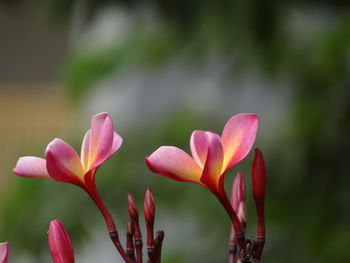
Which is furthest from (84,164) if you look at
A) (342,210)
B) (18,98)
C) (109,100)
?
(18,98)

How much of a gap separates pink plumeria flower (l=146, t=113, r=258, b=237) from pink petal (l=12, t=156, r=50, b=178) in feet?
0.16

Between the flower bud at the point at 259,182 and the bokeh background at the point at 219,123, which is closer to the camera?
the flower bud at the point at 259,182

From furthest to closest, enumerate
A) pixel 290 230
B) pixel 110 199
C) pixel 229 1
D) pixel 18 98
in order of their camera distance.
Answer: pixel 18 98
pixel 110 199
pixel 290 230
pixel 229 1

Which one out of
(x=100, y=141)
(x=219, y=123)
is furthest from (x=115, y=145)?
(x=219, y=123)

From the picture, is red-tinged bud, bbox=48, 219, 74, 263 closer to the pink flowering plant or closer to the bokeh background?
the pink flowering plant

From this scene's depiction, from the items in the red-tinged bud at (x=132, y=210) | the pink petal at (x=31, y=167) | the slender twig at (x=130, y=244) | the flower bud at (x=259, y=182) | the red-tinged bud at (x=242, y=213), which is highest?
the pink petal at (x=31, y=167)

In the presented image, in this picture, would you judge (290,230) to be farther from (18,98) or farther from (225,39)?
(18,98)

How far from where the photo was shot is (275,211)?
48.9 inches

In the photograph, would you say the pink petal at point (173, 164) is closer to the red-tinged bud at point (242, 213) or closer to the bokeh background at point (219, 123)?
the red-tinged bud at point (242, 213)

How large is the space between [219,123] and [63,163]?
1.16m

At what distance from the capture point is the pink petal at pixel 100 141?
29 cm

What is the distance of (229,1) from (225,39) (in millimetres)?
116

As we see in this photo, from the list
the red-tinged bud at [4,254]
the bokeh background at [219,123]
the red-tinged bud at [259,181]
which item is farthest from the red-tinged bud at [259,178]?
the bokeh background at [219,123]

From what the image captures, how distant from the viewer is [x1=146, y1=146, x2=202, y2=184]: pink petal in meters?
0.28
